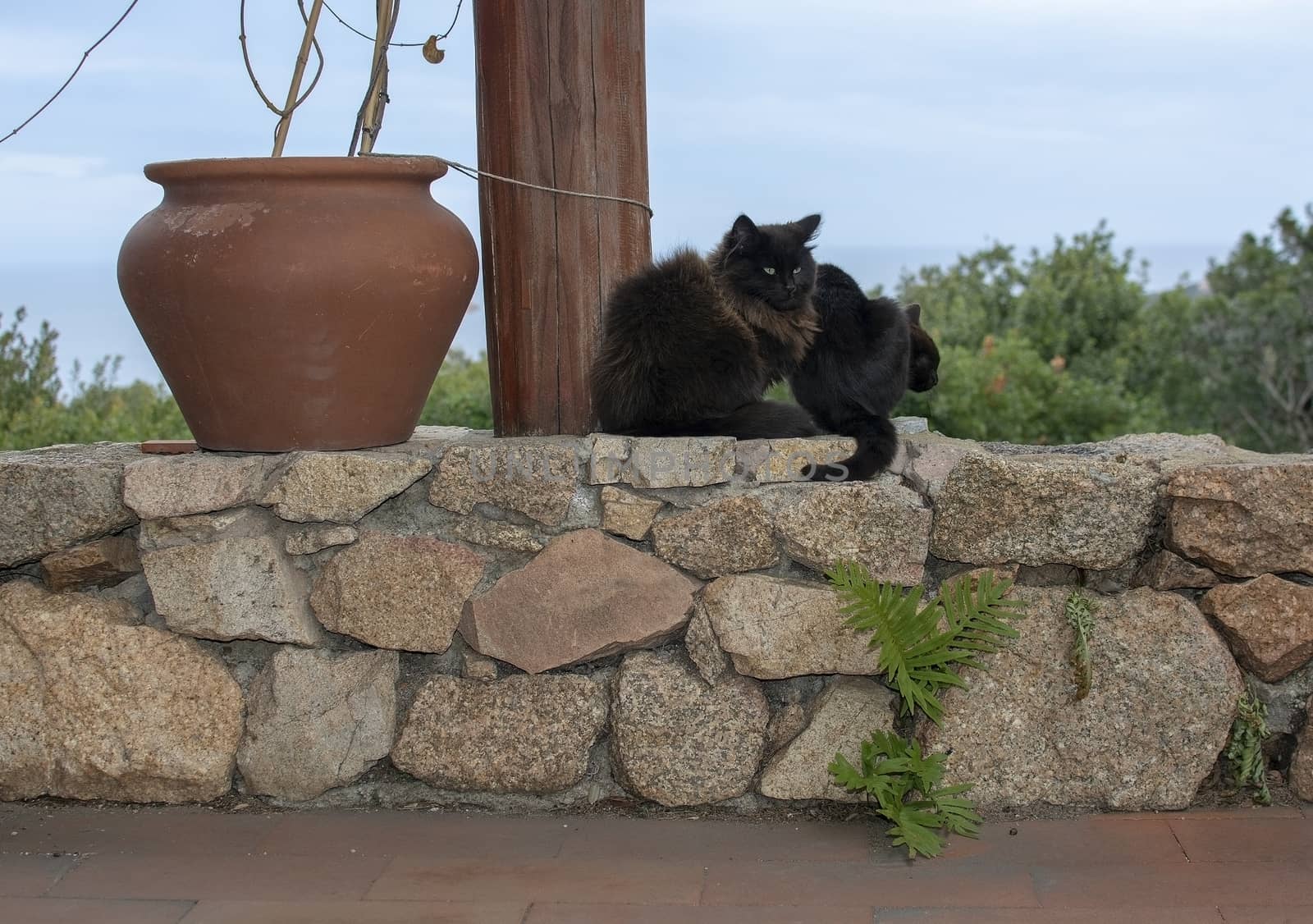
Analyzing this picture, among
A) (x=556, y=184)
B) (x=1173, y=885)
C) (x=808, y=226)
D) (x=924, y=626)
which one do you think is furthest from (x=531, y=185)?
(x=1173, y=885)

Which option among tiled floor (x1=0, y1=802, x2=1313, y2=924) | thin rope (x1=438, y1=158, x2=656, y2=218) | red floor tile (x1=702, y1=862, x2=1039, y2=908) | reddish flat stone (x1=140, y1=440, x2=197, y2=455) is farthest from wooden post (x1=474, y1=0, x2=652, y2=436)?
red floor tile (x1=702, y1=862, x2=1039, y2=908)

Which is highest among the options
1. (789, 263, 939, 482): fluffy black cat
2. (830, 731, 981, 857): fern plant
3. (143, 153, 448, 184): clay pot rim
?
(143, 153, 448, 184): clay pot rim

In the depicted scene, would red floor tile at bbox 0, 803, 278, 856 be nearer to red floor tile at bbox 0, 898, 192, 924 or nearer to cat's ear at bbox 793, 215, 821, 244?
red floor tile at bbox 0, 898, 192, 924

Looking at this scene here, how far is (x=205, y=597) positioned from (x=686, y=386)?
3.89ft

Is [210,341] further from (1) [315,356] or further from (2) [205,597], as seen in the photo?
(2) [205,597]

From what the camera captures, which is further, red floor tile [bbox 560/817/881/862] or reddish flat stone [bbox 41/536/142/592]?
reddish flat stone [bbox 41/536/142/592]

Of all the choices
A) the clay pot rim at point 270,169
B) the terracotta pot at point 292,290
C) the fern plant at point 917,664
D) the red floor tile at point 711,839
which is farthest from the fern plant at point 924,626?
the clay pot rim at point 270,169

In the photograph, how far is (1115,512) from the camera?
8.82 ft

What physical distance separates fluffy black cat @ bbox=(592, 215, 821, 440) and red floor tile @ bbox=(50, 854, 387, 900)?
1134mm

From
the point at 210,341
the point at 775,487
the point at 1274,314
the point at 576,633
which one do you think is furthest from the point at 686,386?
the point at 1274,314

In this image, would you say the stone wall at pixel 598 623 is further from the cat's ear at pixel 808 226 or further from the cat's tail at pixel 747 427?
the cat's ear at pixel 808 226

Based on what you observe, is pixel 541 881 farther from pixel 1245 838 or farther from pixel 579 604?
pixel 1245 838

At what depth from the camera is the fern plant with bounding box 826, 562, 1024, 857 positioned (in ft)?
8.43

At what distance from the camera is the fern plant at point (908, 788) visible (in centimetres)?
259
